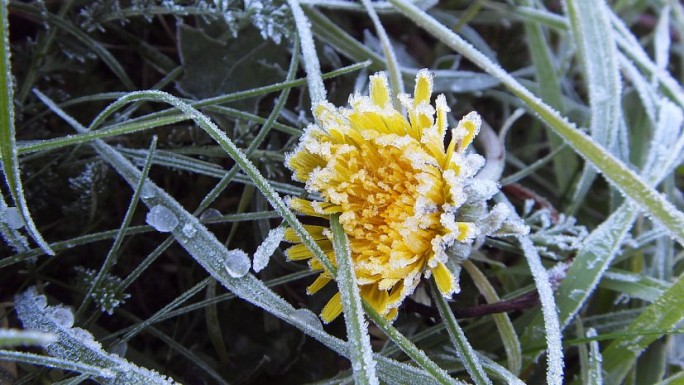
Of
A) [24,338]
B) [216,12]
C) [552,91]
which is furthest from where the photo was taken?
[552,91]

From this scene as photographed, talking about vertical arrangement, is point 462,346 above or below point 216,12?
below

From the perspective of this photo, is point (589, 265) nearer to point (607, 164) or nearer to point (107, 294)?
point (607, 164)

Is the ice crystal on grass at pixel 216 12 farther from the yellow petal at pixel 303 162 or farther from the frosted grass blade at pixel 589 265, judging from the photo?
the frosted grass blade at pixel 589 265

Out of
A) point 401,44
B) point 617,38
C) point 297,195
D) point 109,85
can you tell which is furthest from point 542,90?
point 109,85

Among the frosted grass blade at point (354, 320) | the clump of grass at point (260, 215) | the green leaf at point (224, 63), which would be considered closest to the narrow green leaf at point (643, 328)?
the clump of grass at point (260, 215)

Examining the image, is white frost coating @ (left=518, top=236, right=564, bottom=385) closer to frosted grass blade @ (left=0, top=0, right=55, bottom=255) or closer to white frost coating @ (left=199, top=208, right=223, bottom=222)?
white frost coating @ (left=199, top=208, right=223, bottom=222)

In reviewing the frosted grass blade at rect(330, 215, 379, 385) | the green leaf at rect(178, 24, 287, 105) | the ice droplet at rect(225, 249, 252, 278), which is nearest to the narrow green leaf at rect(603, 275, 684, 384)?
the frosted grass blade at rect(330, 215, 379, 385)

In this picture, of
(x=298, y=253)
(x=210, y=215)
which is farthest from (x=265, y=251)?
(x=210, y=215)
